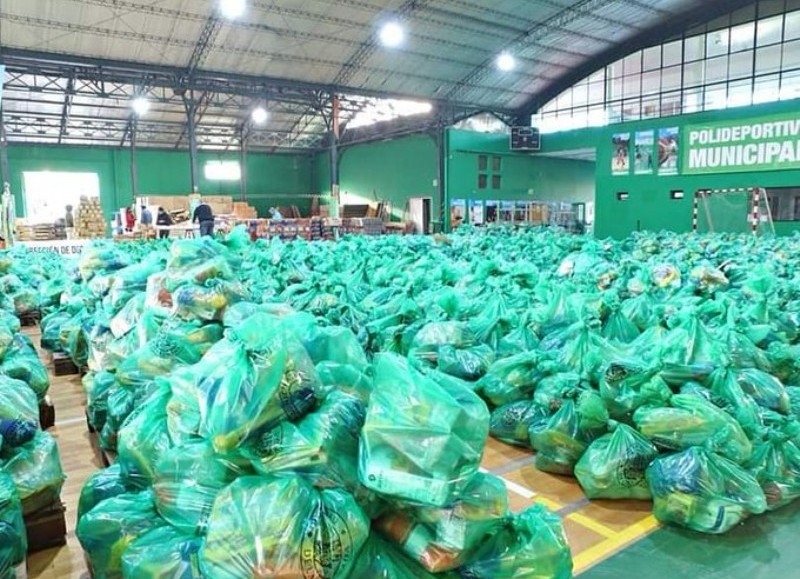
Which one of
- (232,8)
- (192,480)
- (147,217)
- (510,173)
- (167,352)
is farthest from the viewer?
(510,173)

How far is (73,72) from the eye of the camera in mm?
16984

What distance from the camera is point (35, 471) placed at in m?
2.17

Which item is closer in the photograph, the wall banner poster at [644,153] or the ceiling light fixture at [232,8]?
the ceiling light fixture at [232,8]

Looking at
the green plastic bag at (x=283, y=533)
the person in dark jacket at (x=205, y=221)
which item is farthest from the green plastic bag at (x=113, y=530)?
the person in dark jacket at (x=205, y=221)

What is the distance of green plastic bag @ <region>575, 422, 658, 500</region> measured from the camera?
265 cm

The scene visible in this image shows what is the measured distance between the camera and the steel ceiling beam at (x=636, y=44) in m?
20.1

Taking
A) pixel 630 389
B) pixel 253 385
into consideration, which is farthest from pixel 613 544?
pixel 253 385

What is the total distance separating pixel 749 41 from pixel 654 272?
1805cm

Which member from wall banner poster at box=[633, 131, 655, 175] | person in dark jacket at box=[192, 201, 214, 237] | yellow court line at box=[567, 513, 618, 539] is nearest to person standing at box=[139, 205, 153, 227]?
person in dark jacket at box=[192, 201, 214, 237]

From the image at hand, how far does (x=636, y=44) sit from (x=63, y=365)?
77.7ft

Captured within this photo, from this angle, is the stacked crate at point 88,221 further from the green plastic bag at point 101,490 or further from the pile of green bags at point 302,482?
the pile of green bags at point 302,482

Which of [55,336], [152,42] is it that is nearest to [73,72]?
[152,42]

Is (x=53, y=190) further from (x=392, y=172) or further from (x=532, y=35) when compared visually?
(x=532, y=35)

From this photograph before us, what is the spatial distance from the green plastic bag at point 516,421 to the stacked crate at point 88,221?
17761mm
